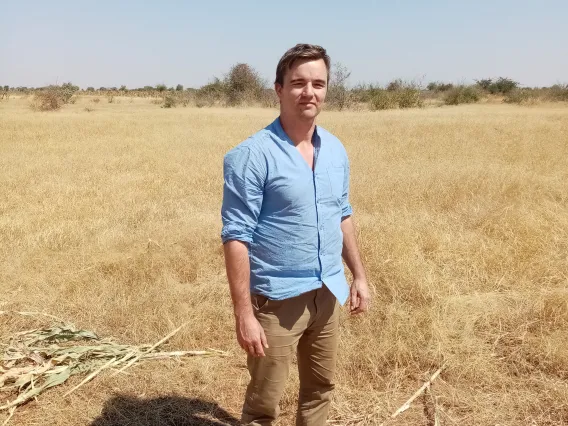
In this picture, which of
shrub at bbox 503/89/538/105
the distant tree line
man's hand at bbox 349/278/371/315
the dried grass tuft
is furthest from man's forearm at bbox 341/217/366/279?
shrub at bbox 503/89/538/105

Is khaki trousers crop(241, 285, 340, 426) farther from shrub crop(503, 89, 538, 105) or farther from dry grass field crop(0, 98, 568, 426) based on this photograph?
shrub crop(503, 89, 538, 105)

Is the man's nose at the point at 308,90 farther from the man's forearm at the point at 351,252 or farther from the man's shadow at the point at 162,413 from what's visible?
the man's shadow at the point at 162,413

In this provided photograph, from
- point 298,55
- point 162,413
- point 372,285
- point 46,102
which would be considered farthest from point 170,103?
point 298,55

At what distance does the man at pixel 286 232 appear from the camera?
1.67 metres

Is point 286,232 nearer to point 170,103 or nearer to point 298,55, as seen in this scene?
point 298,55

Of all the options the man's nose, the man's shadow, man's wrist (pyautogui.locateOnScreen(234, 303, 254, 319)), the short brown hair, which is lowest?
the man's shadow

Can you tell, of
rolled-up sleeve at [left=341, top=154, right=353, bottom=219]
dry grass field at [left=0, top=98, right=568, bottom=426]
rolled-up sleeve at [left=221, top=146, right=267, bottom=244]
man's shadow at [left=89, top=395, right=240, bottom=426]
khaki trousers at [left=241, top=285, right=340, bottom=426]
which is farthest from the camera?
dry grass field at [left=0, top=98, right=568, bottom=426]

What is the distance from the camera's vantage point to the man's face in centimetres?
169

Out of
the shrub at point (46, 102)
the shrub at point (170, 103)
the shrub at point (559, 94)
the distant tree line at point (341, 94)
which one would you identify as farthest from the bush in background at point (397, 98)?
the shrub at point (46, 102)

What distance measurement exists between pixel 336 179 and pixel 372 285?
2.07 m

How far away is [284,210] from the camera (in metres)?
1.74

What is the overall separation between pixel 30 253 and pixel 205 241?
159 cm

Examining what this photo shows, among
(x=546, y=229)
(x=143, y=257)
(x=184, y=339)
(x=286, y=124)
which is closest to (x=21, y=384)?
(x=184, y=339)

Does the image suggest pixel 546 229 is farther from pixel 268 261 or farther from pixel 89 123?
pixel 89 123
